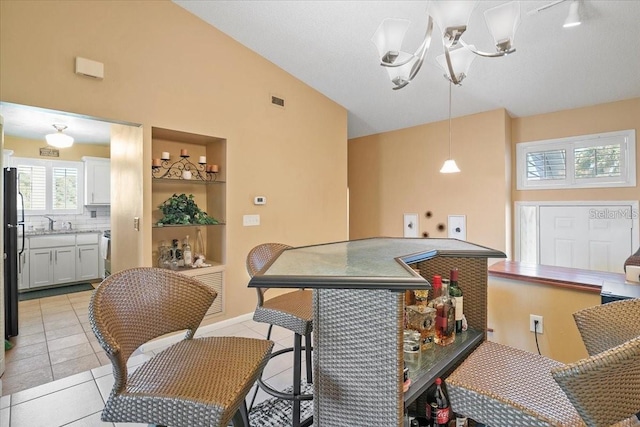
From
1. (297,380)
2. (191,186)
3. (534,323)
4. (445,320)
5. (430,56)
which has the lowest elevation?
(297,380)

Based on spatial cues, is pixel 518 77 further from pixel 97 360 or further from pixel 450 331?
pixel 97 360

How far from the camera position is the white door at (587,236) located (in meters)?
3.50

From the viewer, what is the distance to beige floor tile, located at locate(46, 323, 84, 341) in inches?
126

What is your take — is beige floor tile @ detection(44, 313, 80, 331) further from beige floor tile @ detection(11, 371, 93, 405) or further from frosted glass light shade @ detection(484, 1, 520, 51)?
frosted glass light shade @ detection(484, 1, 520, 51)

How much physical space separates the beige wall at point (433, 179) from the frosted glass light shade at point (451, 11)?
2822mm

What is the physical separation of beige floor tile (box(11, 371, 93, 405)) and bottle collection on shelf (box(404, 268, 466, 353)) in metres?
2.53

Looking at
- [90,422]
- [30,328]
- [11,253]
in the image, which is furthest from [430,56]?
[30,328]

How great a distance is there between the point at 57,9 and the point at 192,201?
1.87 meters

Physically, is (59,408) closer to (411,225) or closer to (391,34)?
(391,34)

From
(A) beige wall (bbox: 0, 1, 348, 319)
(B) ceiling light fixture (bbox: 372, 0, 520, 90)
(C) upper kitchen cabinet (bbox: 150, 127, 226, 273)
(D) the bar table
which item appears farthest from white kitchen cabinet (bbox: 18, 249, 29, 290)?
(B) ceiling light fixture (bbox: 372, 0, 520, 90)

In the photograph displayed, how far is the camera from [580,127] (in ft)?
12.4

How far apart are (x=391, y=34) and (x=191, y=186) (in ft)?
8.90

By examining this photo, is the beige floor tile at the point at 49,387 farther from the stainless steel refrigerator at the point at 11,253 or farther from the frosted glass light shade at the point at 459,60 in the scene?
the frosted glass light shade at the point at 459,60

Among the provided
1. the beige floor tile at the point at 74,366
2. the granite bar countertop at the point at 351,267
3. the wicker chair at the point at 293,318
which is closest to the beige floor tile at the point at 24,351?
the beige floor tile at the point at 74,366
